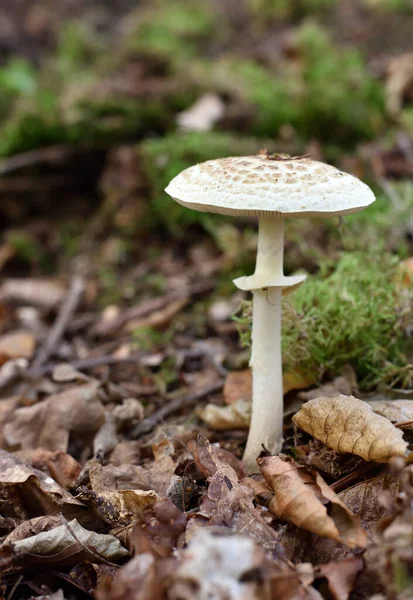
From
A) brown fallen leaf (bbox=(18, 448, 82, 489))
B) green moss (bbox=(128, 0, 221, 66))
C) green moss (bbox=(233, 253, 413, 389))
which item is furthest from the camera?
green moss (bbox=(128, 0, 221, 66))

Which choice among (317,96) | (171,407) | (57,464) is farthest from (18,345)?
(317,96)

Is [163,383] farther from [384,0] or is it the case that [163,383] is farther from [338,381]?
[384,0]

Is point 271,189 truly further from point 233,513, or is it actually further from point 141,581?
point 141,581

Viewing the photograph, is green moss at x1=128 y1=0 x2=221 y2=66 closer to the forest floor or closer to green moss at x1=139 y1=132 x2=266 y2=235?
the forest floor

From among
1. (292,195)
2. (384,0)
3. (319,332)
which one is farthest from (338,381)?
(384,0)

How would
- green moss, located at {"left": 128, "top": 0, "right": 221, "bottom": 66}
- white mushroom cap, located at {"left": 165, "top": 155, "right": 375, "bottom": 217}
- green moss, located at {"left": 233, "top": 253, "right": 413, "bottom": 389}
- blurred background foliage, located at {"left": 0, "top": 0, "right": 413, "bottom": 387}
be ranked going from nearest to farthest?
white mushroom cap, located at {"left": 165, "top": 155, "right": 375, "bottom": 217} < green moss, located at {"left": 233, "top": 253, "right": 413, "bottom": 389} < blurred background foliage, located at {"left": 0, "top": 0, "right": 413, "bottom": 387} < green moss, located at {"left": 128, "top": 0, "right": 221, "bottom": 66}

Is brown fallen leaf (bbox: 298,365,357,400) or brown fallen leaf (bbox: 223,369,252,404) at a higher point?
brown fallen leaf (bbox: 298,365,357,400)

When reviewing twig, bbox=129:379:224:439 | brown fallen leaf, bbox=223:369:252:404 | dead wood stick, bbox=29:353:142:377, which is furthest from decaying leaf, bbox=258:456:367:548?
dead wood stick, bbox=29:353:142:377
